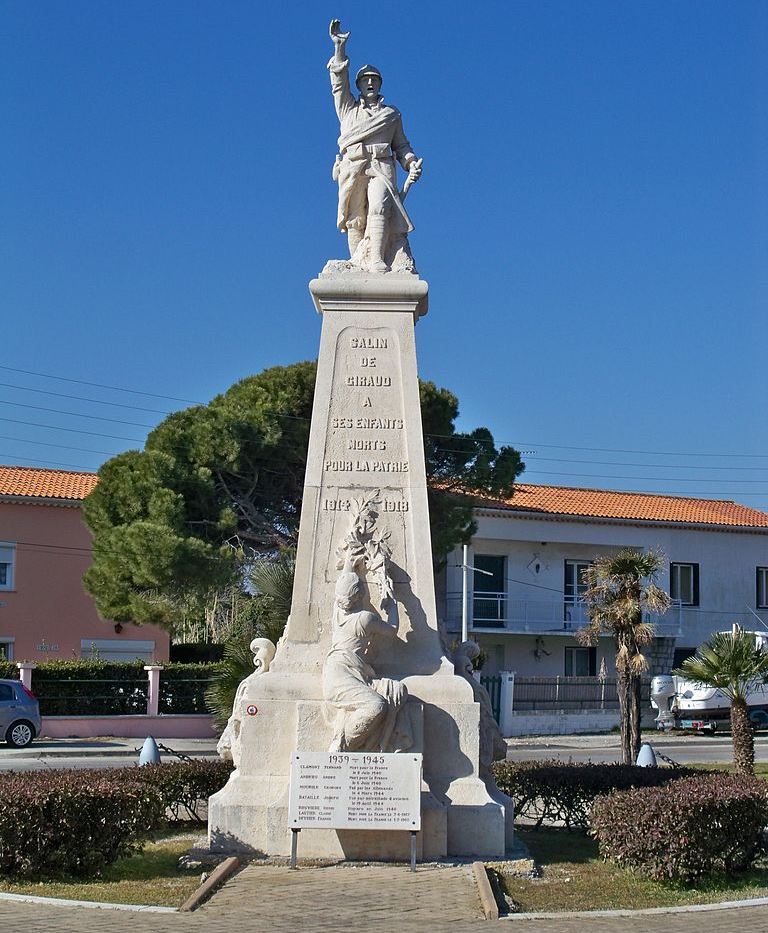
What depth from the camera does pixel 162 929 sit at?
23.6ft

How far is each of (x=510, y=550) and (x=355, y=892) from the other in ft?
105

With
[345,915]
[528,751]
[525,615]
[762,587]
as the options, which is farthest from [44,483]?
[345,915]

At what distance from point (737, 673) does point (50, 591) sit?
25.4 meters

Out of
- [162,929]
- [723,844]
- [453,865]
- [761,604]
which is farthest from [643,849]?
[761,604]

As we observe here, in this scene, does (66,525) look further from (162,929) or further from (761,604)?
(162,929)

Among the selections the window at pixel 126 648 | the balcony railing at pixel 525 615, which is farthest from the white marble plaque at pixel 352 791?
the window at pixel 126 648

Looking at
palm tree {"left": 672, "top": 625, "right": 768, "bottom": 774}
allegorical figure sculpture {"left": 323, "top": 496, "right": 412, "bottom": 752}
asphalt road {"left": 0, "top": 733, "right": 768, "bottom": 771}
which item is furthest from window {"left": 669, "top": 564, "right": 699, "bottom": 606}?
allegorical figure sculpture {"left": 323, "top": 496, "right": 412, "bottom": 752}

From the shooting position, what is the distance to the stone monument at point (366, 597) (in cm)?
941

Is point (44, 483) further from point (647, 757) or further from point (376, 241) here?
point (376, 241)

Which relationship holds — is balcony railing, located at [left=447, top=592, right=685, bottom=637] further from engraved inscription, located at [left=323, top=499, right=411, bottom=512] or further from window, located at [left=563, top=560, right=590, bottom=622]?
engraved inscription, located at [left=323, top=499, right=411, bottom=512]

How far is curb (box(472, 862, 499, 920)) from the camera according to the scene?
25.2ft

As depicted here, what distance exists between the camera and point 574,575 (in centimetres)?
4078

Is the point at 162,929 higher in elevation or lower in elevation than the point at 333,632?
lower

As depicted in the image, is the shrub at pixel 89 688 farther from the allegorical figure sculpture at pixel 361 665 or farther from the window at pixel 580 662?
the allegorical figure sculpture at pixel 361 665
